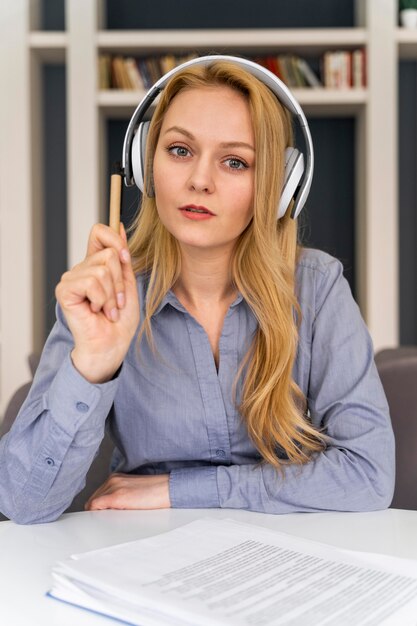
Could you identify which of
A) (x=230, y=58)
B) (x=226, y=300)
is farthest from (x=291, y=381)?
(x=230, y=58)

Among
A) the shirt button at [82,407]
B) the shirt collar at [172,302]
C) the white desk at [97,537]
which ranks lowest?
the white desk at [97,537]

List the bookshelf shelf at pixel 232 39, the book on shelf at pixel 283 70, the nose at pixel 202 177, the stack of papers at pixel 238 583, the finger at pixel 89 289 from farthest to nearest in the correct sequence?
1. the book on shelf at pixel 283 70
2. the bookshelf shelf at pixel 232 39
3. the nose at pixel 202 177
4. the finger at pixel 89 289
5. the stack of papers at pixel 238 583

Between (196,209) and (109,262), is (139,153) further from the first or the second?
(109,262)

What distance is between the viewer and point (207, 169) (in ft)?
4.18

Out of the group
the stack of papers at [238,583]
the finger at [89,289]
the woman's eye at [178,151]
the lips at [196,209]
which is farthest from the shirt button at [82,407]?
the woman's eye at [178,151]

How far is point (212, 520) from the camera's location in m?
0.97

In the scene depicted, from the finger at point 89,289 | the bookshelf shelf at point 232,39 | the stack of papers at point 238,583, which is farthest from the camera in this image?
the bookshelf shelf at point 232,39

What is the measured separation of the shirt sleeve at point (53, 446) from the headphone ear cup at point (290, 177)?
451 millimetres

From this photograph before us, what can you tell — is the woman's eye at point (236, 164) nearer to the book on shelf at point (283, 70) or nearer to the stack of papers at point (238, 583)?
the stack of papers at point (238, 583)

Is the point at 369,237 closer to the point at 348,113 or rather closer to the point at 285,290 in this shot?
the point at 348,113

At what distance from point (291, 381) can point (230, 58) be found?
559 millimetres

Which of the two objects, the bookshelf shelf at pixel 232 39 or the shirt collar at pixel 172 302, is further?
the bookshelf shelf at pixel 232 39

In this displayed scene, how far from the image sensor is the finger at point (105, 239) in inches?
40.9

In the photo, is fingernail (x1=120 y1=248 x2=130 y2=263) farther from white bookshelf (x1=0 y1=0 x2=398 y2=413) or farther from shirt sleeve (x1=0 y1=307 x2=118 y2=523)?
white bookshelf (x1=0 y1=0 x2=398 y2=413)
